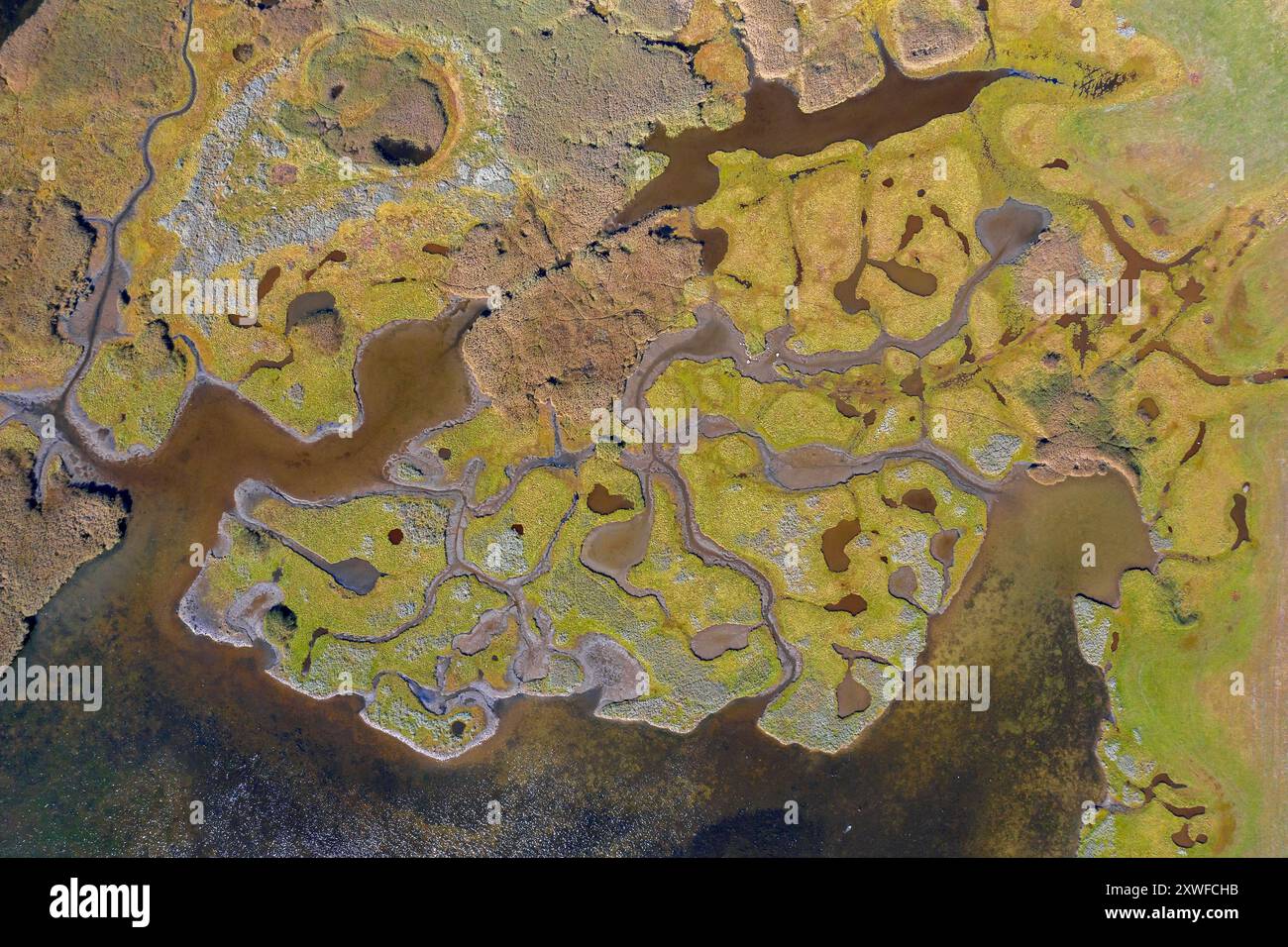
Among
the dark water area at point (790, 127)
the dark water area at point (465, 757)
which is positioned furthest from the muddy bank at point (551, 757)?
the dark water area at point (790, 127)

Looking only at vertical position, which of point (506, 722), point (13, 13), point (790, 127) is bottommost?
point (506, 722)

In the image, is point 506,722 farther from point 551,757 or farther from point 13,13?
point 13,13

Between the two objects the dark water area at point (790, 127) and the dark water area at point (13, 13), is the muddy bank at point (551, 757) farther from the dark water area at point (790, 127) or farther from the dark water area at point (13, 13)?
the dark water area at point (13, 13)

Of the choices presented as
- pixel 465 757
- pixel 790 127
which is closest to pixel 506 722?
pixel 465 757

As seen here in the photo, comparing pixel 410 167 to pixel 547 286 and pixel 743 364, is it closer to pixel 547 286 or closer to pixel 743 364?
pixel 547 286

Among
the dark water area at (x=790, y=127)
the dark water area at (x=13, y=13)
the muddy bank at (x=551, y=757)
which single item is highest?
the dark water area at (x=13, y=13)

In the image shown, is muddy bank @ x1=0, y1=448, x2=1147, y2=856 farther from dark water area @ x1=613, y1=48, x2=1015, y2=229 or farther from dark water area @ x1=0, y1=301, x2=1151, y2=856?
dark water area @ x1=613, y1=48, x2=1015, y2=229

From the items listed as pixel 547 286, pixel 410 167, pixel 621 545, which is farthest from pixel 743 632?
pixel 410 167
